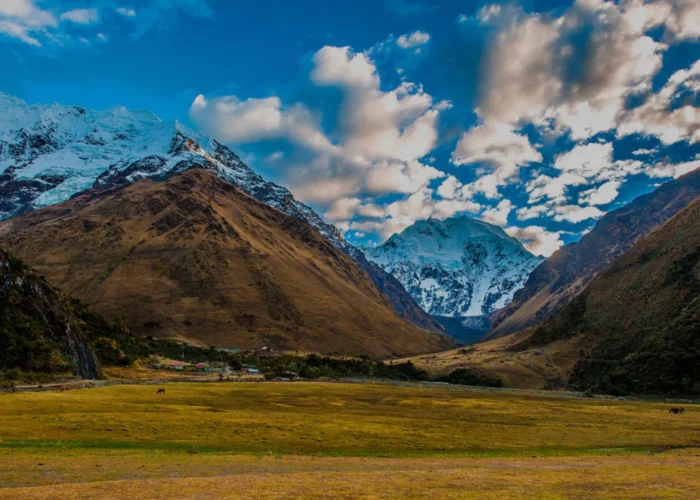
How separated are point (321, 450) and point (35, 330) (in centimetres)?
7489

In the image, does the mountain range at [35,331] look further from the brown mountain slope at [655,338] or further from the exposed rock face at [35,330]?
the brown mountain slope at [655,338]

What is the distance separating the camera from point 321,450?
41938 mm

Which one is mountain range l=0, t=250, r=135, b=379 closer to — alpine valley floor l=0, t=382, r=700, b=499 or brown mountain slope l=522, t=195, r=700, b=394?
alpine valley floor l=0, t=382, r=700, b=499

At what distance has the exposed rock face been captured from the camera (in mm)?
82000

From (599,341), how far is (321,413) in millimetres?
165909

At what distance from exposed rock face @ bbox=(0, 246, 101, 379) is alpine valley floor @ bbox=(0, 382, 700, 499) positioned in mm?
23934

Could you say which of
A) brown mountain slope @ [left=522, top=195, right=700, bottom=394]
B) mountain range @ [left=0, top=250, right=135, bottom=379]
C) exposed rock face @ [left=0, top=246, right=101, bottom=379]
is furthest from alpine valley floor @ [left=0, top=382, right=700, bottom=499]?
brown mountain slope @ [left=522, top=195, right=700, bottom=394]

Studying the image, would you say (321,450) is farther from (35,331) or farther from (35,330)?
(35,330)

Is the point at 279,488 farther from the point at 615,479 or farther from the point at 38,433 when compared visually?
the point at 38,433

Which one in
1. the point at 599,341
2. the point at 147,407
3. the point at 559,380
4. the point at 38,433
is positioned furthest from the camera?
the point at 599,341

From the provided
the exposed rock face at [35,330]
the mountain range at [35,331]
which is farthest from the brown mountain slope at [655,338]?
the mountain range at [35,331]

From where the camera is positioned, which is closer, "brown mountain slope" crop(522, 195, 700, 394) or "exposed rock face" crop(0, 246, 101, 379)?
"exposed rock face" crop(0, 246, 101, 379)

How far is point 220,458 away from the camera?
118ft

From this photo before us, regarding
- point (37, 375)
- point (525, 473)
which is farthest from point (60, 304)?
point (525, 473)
